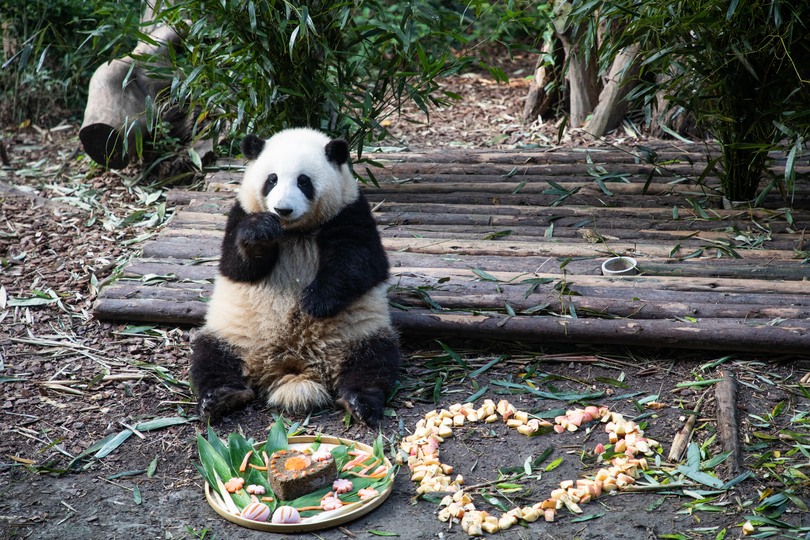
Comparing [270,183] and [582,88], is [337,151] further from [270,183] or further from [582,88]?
[582,88]

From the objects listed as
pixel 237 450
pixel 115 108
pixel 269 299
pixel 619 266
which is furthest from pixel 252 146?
pixel 115 108

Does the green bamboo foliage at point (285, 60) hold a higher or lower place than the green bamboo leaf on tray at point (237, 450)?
higher

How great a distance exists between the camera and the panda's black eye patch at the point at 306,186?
364cm

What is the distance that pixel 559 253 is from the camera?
184 inches

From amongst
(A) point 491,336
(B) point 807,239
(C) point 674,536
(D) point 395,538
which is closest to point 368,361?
(A) point 491,336

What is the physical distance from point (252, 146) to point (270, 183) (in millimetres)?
281

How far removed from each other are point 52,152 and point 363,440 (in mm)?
5091

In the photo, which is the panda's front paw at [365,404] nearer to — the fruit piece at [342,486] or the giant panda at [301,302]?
the giant panda at [301,302]

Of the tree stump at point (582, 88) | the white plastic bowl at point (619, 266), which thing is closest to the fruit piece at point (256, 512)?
the white plastic bowl at point (619, 266)

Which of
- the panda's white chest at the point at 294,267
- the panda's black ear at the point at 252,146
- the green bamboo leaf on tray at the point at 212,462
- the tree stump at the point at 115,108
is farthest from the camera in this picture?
the tree stump at the point at 115,108

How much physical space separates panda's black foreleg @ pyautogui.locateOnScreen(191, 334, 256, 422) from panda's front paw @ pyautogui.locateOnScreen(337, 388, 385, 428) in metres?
0.45

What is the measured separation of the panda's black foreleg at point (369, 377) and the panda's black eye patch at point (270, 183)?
805 millimetres

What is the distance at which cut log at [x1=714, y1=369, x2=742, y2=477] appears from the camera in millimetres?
3031

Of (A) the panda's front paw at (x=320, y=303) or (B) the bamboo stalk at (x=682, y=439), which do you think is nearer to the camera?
(B) the bamboo stalk at (x=682, y=439)
